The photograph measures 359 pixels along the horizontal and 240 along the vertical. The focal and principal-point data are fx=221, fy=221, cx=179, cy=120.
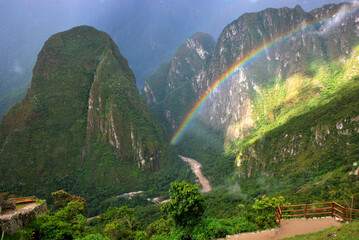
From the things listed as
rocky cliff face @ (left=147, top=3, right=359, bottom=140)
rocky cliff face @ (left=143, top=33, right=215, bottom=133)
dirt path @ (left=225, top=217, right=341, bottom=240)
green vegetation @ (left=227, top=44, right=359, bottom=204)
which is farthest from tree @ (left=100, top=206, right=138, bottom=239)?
rocky cliff face @ (left=143, top=33, right=215, bottom=133)

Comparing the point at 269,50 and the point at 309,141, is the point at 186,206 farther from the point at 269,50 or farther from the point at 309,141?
the point at 269,50

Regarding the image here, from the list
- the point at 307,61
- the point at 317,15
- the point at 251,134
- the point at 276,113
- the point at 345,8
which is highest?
the point at 317,15

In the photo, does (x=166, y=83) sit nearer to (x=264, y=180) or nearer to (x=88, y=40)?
(x=88, y=40)

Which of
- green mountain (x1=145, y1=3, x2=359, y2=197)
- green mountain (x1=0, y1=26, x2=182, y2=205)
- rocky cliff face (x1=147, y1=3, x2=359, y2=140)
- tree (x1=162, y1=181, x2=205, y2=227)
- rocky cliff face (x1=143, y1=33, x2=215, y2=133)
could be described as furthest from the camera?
rocky cliff face (x1=143, y1=33, x2=215, y2=133)

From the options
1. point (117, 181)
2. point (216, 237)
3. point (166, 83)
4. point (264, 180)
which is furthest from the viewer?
point (166, 83)

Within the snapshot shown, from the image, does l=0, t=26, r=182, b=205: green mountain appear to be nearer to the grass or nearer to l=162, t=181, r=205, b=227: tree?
l=162, t=181, r=205, b=227: tree

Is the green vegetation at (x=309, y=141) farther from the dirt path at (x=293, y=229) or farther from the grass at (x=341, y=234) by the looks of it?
the grass at (x=341, y=234)

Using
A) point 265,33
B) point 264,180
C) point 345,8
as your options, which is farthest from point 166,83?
point 264,180
